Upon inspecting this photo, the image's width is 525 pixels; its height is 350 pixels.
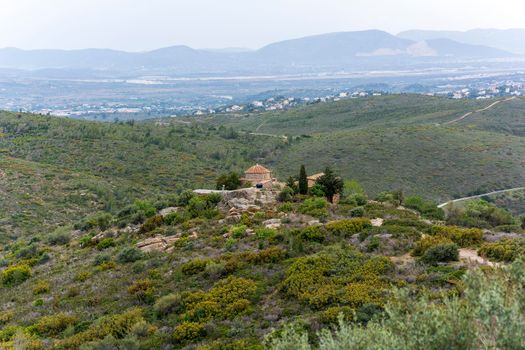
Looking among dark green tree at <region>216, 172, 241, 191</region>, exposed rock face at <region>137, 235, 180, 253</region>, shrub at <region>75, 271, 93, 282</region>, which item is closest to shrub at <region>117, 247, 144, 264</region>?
exposed rock face at <region>137, 235, 180, 253</region>

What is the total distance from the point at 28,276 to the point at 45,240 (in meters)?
7.21

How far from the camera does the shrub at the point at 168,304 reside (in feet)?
49.6

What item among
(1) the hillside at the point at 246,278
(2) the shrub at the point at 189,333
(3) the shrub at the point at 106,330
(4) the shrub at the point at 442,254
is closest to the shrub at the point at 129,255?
(1) the hillside at the point at 246,278

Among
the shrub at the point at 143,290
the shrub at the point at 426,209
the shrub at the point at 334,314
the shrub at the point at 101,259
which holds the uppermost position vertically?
the shrub at the point at 334,314

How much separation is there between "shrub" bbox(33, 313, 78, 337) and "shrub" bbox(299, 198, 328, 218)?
1295cm

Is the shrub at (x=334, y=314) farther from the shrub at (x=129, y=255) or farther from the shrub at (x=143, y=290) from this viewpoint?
the shrub at (x=129, y=255)

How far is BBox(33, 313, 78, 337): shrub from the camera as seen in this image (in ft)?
50.1

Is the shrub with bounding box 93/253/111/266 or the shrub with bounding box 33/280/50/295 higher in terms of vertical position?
the shrub with bounding box 93/253/111/266

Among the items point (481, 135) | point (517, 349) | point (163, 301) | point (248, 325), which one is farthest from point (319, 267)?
point (481, 135)

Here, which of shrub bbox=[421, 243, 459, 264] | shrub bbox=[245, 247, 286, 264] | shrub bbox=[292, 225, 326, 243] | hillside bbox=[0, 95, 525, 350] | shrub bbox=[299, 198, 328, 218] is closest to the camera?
hillside bbox=[0, 95, 525, 350]

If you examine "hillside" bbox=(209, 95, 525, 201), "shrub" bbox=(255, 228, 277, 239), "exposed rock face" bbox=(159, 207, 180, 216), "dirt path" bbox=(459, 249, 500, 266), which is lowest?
"hillside" bbox=(209, 95, 525, 201)

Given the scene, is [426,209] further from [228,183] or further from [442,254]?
[442,254]

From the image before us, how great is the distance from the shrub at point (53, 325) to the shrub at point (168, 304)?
2.98 meters

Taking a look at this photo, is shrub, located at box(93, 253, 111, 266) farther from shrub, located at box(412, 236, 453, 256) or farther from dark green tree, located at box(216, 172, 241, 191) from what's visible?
shrub, located at box(412, 236, 453, 256)
